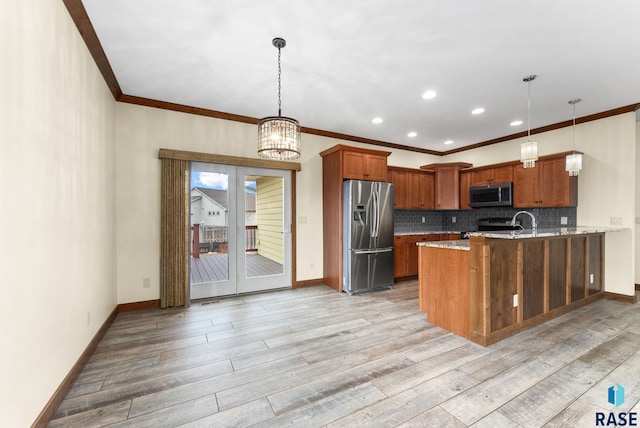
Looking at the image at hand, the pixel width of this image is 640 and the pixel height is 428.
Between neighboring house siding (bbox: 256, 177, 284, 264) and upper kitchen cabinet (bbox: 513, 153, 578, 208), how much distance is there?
4.24m

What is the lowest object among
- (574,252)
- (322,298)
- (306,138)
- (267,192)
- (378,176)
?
(322,298)

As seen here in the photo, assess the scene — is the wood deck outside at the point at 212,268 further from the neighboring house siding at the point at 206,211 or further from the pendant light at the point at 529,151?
the pendant light at the point at 529,151

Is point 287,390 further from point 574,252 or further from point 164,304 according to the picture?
point 574,252

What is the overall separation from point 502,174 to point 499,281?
10.6 feet

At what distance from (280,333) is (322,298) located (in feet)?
4.38

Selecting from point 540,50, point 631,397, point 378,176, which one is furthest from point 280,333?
point 540,50

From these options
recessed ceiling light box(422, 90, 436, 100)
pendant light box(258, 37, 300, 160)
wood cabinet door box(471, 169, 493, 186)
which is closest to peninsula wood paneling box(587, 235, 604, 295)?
wood cabinet door box(471, 169, 493, 186)

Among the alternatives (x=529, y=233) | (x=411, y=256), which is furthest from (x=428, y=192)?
(x=529, y=233)

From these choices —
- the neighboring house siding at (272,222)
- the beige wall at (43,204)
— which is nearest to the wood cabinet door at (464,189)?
the neighboring house siding at (272,222)

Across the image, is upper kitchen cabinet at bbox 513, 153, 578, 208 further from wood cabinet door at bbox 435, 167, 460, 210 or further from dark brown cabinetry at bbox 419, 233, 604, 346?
wood cabinet door at bbox 435, 167, 460, 210

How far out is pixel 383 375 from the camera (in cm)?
220

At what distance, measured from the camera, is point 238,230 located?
4.40m

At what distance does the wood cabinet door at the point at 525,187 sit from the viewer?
4.69m

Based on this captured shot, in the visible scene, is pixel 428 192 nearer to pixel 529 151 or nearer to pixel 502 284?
pixel 529 151
